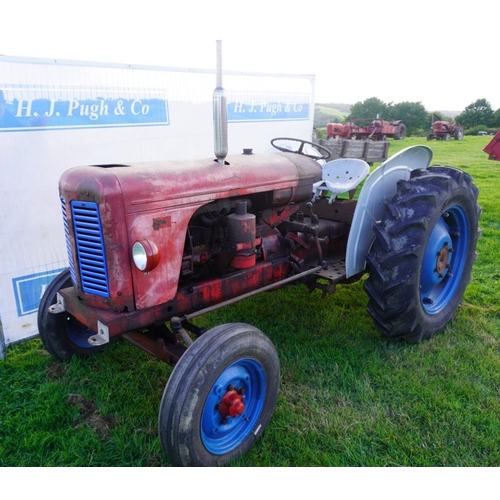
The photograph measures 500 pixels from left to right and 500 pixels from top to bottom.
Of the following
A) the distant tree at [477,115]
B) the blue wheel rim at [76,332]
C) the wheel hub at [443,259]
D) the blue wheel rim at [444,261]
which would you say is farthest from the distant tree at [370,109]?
the blue wheel rim at [76,332]

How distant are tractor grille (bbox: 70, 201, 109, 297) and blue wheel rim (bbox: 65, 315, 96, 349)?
2.69 feet

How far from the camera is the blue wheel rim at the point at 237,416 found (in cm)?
219

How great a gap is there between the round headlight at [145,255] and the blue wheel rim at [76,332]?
1175 mm

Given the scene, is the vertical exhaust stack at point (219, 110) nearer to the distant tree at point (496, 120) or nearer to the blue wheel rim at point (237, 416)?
the blue wheel rim at point (237, 416)

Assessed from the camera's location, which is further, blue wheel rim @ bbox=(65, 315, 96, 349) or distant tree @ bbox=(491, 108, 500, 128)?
distant tree @ bbox=(491, 108, 500, 128)

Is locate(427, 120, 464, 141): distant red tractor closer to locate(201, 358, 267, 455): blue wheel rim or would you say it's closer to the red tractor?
the red tractor

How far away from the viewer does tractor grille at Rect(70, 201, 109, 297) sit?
2.19 meters

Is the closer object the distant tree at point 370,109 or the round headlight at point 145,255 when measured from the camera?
the round headlight at point 145,255

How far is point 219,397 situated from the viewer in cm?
222

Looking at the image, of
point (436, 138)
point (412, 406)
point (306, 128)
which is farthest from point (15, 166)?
point (436, 138)

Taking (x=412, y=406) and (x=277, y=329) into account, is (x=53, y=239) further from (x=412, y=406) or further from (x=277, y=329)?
(x=412, y=406)

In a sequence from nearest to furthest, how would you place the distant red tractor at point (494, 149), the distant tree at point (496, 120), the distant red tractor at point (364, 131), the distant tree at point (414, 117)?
1. the distant red tractor at point (494, 149)
2. the distant red tractor at point (364, 131)
3. the distant tree at point (496, 120)
4. the distant tree at point (414, 117)

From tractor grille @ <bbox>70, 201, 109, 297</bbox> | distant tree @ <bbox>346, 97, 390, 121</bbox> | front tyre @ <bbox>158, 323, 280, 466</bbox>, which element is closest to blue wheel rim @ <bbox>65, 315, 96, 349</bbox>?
tractor grille @ <bbox>70, 201, 109, 297</bbox>

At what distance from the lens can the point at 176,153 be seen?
439 cm
